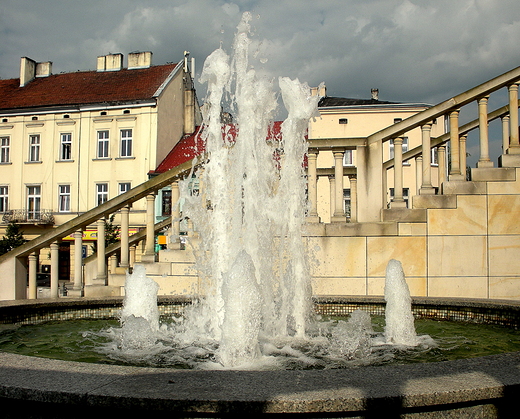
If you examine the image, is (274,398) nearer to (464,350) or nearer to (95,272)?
(464,350)

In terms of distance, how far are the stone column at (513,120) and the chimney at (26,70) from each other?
39.0m

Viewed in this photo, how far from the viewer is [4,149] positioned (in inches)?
1454

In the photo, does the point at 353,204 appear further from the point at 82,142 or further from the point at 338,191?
the point at 82,142

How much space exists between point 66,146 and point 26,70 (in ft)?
28.2

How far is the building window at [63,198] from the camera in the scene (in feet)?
117

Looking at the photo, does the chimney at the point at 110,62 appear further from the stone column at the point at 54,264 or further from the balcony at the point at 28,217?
the stone column at the point at 54,264

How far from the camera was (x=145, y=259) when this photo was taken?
8.16 m

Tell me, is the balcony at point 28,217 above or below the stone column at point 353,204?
above

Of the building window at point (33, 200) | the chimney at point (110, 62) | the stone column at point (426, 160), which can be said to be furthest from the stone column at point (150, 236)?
the chimney at point (110, 62)

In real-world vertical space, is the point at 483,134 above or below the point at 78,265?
above

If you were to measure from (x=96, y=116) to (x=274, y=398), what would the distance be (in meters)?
35.1

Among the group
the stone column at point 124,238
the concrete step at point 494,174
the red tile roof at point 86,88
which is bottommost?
the stone column at point 124,238

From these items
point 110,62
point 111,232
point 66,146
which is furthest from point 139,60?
point 111,232

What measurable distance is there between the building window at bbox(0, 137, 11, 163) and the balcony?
401cm
